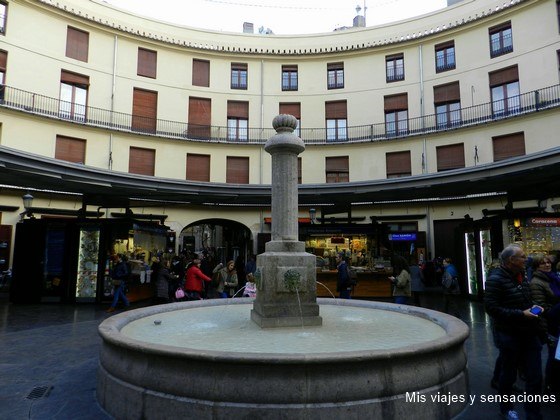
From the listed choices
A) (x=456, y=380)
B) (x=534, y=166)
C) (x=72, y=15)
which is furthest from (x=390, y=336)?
(x=72, y=15)

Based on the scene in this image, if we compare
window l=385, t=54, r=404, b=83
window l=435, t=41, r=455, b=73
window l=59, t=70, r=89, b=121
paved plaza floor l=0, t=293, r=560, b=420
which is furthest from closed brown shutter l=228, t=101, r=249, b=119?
paved plaza floor l=0, t=293, r=560, b=420

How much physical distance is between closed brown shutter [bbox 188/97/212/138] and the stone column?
18.7 meters

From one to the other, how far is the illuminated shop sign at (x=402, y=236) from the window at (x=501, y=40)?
34.9ft

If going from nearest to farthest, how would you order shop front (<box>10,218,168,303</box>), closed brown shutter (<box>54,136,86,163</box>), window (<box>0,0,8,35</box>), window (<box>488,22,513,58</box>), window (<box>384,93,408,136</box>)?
shop front (<box>10,218,168,303</box>) → window (<box>0,0,8,35</box>) → closed brown shutter (<box>54,136,86,163</box>) → window (<box>488,22,513,58</box>) → window (<box>384,93,408,136</box>)

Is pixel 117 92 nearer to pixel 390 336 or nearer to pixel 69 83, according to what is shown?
pixel 69 83

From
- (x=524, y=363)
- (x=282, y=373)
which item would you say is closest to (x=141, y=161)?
→ (x=282, y=373)

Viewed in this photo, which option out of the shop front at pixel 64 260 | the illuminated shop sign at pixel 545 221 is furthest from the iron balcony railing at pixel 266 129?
the illuminated shop sign at pixel 545 221

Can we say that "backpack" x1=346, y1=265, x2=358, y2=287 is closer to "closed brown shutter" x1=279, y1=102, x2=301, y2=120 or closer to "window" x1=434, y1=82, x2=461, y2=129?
"window" x1=434, y1=82, x2=461, y2=129

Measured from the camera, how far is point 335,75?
25.6 meters

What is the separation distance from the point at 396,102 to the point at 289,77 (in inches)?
270

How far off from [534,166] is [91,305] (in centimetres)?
1326

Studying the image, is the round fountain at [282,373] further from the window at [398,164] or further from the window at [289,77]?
the window at [289,77]

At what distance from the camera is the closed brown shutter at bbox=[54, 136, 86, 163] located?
20531 mm

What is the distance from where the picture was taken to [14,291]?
12.7 metres
